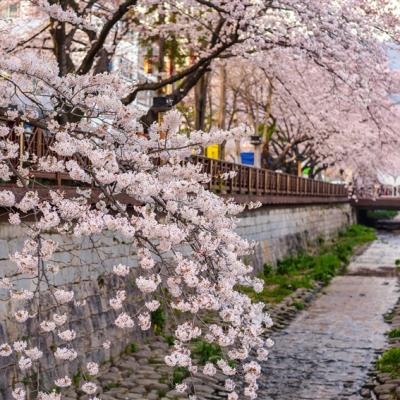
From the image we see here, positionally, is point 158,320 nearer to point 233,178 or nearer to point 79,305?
point 79,305

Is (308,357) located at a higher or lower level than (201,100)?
lower

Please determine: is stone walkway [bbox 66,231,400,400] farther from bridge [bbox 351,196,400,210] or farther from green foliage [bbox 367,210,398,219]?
green foliage [bbox 367,210,398,219]

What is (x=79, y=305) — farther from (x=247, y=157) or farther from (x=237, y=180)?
(x=247, y=157)

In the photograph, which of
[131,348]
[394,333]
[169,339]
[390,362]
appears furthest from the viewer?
[394,333]

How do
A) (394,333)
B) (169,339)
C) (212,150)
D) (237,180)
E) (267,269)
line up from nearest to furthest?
(169,339)
(394,333)
(237,180)
(267,269)
(212,150)

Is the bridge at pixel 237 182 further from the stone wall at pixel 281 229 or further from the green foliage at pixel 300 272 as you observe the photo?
the green foliage at pixel 300 272

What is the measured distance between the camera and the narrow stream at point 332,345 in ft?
43.4

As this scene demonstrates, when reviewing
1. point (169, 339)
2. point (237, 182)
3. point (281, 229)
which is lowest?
point (169, 339)

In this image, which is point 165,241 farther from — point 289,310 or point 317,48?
point 289,310

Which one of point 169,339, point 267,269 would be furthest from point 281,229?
point 169,339

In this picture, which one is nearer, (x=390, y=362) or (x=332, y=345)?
(x=390, y=362)

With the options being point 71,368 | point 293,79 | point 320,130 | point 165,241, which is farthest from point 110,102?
point 320,130

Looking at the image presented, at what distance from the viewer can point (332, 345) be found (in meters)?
16.9

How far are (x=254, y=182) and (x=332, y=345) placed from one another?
10962 mm
